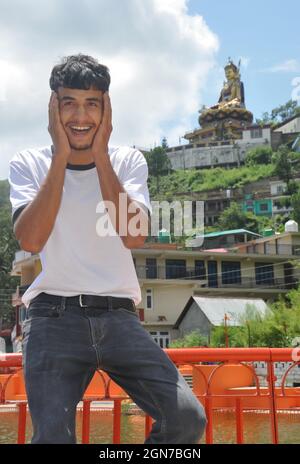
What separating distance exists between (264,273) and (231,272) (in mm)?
2615

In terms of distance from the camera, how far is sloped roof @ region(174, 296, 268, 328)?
28.9m

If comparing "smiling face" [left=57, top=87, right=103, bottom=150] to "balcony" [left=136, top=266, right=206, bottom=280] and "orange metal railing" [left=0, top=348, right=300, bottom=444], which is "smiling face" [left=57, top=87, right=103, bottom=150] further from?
"balcony" [left=136, top=266, right=206, bottom=280]

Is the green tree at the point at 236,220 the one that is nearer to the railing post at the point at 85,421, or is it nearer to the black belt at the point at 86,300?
the railing post at the point at 85,421

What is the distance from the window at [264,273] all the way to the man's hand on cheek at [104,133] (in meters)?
37.1

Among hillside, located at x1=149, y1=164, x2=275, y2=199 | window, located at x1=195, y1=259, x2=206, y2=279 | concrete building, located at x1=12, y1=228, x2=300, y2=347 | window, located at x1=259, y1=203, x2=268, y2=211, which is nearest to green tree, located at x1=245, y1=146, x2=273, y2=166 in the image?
hillside, located at x1=149, y1=164, x2=275, y2=199

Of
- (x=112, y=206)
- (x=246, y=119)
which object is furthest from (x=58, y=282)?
(x=246, y=119)

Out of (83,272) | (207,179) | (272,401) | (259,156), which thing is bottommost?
(272,401)

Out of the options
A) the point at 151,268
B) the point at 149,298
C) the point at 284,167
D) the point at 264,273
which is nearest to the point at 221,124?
the point at 284,167

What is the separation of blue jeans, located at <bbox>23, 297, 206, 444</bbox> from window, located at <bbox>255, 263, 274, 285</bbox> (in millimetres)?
37123

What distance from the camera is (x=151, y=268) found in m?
35.3

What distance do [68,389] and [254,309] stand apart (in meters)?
27.3

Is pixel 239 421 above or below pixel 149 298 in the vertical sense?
above

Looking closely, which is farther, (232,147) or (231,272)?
(232,147)

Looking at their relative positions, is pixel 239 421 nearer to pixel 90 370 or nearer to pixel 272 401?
pixel 272 401
